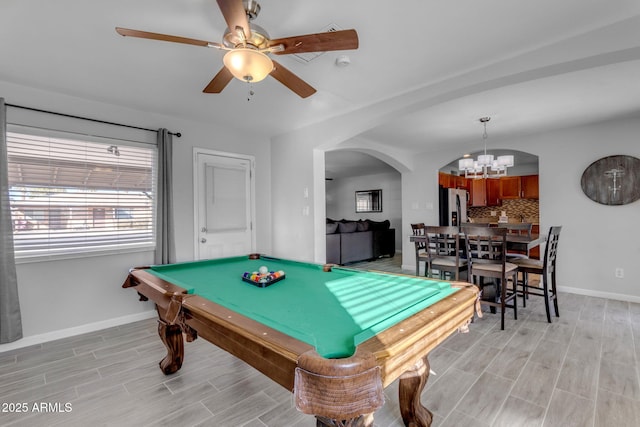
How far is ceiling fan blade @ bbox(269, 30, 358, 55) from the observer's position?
57.7 inches

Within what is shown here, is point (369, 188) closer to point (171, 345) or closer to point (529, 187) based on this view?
point (529, 187)

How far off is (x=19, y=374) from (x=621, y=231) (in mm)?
6596

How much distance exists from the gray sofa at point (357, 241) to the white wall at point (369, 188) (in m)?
1.52

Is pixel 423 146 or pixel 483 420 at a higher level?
pixel 423 146

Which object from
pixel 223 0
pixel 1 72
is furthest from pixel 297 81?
pixel 1 72

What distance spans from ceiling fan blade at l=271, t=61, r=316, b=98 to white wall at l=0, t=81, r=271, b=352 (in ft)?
7.50

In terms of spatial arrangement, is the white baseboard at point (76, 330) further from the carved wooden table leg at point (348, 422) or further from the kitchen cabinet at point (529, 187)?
the kitchen cabinet at point (529, 187)

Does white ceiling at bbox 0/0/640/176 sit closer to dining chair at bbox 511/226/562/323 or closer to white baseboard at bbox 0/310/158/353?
dining chair at bbox 511/226/562/323

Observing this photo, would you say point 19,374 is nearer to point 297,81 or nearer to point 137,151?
point 137,151

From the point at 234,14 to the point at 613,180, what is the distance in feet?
16.3

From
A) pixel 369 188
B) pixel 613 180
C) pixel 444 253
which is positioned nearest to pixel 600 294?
pixel 613 180

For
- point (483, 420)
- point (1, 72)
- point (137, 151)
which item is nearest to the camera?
point (483, 420)

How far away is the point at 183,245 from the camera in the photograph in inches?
146

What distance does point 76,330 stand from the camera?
9.68 feet
